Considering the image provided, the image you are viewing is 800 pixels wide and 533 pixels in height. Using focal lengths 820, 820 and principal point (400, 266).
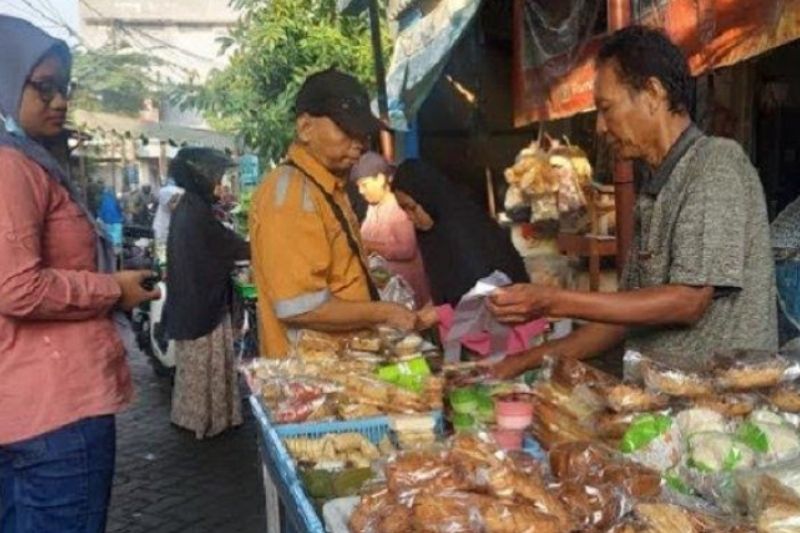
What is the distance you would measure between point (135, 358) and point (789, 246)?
7.19 metres

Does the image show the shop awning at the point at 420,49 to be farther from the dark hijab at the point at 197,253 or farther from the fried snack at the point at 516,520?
the fried snack at the point at 516,520

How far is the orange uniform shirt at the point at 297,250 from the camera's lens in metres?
2.62

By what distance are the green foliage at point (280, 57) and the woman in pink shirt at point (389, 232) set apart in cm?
273

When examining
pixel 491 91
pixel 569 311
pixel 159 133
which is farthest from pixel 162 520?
pixel 159 133

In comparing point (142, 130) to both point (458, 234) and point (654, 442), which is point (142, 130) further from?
point (654, 442)

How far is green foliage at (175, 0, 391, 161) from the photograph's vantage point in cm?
905

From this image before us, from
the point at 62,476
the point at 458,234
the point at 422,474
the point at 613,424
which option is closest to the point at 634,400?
the point at 613,424

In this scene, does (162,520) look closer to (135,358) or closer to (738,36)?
(738,36)

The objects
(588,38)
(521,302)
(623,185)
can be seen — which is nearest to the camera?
(521,302)

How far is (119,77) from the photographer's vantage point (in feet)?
95.1

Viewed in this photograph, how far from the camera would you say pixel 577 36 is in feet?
17.4

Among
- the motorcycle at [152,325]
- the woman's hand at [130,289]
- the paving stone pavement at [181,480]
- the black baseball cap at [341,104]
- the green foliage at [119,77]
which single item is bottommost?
the paving stone pavement at [181,480]

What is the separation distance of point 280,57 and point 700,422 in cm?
817

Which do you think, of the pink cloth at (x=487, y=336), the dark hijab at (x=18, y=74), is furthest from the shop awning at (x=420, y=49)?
the dark hijab at (x=18, y=74)
